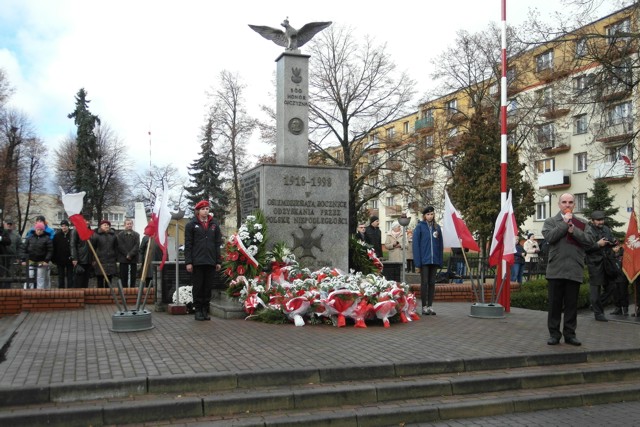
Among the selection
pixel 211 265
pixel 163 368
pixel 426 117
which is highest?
pixel 426 117

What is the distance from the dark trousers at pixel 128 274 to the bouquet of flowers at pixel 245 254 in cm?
412

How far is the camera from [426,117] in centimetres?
4422

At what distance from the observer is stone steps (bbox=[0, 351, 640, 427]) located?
5.16 meters

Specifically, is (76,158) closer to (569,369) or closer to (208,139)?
(208,139)

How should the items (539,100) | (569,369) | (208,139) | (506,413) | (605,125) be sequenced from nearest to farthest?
1. (506,413)
2. (569,369)
3. (605,125)
4. (539,100)
5. (208,139)

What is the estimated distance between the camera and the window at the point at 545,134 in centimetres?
A: 3466

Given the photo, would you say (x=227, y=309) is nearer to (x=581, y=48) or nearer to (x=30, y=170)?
(x=581, y=48)

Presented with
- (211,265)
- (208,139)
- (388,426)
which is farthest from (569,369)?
(208,139)

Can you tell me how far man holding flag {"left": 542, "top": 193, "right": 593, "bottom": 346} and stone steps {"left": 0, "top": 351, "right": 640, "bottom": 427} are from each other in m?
1.02

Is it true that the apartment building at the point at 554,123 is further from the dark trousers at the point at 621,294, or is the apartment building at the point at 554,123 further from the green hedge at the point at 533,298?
the dark trousers at the point at 621,294

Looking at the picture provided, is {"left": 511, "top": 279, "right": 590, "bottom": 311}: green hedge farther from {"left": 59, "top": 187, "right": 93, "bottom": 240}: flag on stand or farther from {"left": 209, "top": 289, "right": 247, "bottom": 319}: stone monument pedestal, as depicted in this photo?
{"left": 59, "top": 187, "right": 93, "bottom": 240}: flag on stand

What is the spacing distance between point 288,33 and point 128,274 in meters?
6.71

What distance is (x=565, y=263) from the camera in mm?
7879

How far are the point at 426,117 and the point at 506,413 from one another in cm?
3990
